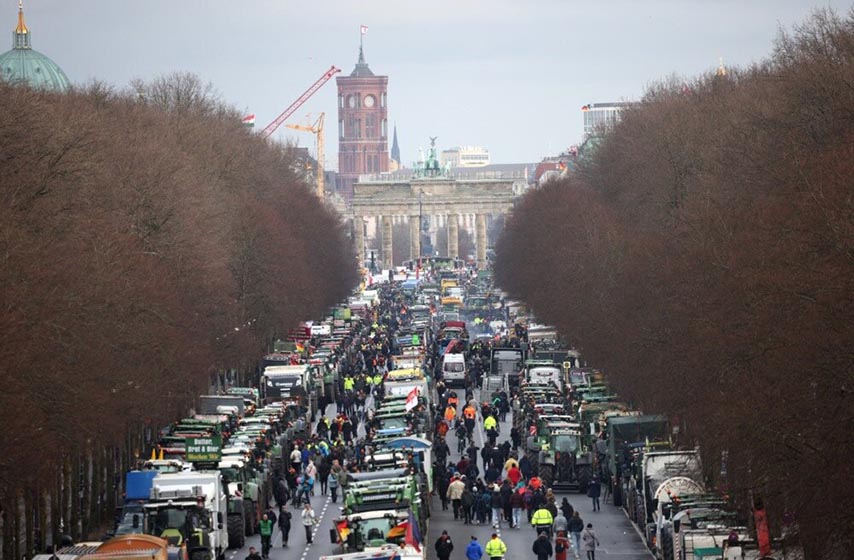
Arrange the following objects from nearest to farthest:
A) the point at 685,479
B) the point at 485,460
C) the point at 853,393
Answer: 1. the point at 853,393
2. the point at 685,479
3. the point at 485,460

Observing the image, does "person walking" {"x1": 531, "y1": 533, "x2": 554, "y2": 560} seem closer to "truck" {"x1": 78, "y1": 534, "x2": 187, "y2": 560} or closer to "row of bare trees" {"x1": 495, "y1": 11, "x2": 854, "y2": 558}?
"row of bare trees" {"x1": 495, "y1": 11, "x2": 854, "y2": 558}

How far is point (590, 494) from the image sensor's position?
198 ft

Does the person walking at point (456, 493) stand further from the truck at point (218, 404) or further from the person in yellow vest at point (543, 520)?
the truck at point (218, 404)

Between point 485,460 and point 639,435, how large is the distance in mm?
4500

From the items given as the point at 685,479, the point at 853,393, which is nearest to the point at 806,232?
the point at 685,479

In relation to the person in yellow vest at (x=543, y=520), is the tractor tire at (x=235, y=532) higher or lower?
lower

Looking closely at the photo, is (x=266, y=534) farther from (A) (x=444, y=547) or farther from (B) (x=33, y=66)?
(B) (x=33, y=66)

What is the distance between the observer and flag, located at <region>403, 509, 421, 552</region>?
42744mm

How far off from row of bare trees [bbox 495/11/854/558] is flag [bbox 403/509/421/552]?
584 centimetres

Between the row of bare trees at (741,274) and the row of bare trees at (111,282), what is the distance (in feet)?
41.8

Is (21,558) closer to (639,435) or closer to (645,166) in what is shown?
(639,435)

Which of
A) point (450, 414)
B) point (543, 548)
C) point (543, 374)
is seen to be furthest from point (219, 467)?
point (543, 374)

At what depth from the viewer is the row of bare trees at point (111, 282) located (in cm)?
4819

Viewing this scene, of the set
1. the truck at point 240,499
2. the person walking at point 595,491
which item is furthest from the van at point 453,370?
the truck at point 240,499
